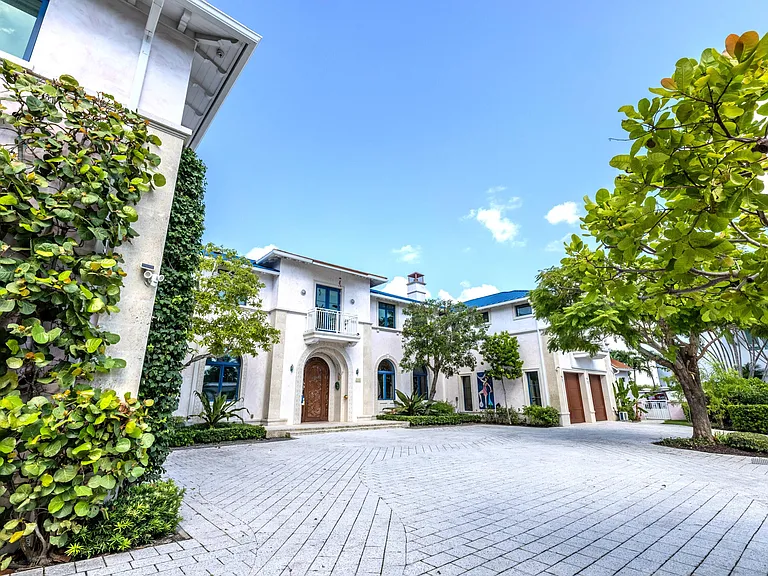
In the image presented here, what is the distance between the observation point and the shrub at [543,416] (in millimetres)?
15352

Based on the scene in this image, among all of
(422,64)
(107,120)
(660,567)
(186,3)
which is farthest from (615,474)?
(422,64)

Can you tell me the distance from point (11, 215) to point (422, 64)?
1375 centimetres

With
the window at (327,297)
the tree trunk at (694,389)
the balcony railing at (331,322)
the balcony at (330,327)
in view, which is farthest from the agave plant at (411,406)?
the tree trunk at (694,389)

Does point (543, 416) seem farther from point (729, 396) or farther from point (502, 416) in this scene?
point (729, 396)

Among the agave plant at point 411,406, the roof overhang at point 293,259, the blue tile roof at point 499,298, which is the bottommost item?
the agave plant at point 411,406

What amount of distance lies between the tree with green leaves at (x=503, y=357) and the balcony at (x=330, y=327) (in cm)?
649

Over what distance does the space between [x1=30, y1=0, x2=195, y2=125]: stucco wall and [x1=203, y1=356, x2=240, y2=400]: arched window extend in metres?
8.85

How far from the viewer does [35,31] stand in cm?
422

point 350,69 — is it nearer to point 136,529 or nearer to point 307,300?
point 307,300

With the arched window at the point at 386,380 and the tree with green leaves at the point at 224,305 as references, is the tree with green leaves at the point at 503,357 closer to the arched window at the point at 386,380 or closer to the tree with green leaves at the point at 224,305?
the arched window at the point at 386,380

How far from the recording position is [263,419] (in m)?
12.8

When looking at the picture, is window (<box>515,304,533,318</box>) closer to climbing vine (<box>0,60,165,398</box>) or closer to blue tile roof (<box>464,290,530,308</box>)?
blue tile roof (<box>464,290,530,308</box>)

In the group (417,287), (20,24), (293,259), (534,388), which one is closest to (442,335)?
(417,287)

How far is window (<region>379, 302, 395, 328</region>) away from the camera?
1788cm
